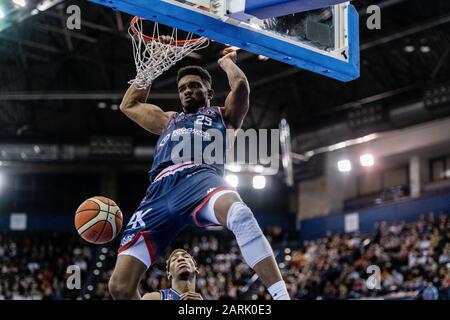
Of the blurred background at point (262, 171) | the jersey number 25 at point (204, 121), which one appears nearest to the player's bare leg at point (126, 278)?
the jersey number 25 at point (204, 121)

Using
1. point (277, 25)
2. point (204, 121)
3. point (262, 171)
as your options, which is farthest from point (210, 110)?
point (262, 171)

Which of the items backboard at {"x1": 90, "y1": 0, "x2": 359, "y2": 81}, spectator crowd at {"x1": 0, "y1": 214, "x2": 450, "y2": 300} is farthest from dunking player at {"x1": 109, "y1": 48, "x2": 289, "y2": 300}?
spectator crowd at {"x1": 0, "y1": 214, "x2": 450, "y2": 300}

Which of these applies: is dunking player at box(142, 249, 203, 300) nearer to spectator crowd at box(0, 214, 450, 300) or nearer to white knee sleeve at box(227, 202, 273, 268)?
white knee sleeve at box(227, 202, 273, 268)

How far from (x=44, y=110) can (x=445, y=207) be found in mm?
14555

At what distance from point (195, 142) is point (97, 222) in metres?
1.03

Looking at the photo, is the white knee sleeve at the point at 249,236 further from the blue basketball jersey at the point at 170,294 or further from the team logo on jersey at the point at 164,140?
the blue basketball jersey at the point at 170,294

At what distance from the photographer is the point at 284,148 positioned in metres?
24.8

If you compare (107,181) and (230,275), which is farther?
(107,181)

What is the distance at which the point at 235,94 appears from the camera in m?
5.91

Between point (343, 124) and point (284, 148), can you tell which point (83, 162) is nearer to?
point (284, 148)

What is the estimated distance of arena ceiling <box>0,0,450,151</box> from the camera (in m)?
20.1

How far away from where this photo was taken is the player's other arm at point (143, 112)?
21.1ft

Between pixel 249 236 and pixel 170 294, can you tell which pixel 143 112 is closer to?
pixel 170 294
